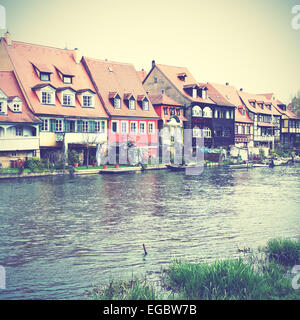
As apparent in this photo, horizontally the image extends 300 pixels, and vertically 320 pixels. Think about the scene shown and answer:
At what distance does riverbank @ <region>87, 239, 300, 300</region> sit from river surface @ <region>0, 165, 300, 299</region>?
1018 mm

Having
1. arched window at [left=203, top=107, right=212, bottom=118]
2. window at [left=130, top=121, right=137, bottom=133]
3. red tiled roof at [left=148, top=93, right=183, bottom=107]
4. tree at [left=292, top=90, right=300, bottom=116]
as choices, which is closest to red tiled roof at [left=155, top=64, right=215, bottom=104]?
arched window at [left=203, top=107, right=212, bottom=118]

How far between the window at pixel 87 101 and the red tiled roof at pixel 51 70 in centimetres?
64


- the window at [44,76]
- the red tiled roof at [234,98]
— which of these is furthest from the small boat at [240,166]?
the window at [44,76]

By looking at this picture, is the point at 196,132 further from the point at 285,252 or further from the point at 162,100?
the point at 285,252

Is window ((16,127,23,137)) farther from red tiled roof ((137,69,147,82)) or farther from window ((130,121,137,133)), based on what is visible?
red tiled roof ((137,69,147,82))

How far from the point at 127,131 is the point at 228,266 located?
46.0 m

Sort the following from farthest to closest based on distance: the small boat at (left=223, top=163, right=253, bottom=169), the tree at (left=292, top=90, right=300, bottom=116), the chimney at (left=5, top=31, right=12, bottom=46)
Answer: the tree at (left=292, top=90, right=300, bottom=116)
the small boat at (left=223, top=163, right=253, bottom=169)
the chimney at (left=5, top=31, right=12, bottom=46)

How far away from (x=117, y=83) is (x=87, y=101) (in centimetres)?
769

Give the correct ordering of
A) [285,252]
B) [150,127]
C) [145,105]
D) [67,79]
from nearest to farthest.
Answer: [285,252]
[67,79]
[145,105]
[150,127]

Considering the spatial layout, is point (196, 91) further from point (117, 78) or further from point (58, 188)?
point (58, 188)

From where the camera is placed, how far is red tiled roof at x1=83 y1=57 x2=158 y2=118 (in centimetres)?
5538

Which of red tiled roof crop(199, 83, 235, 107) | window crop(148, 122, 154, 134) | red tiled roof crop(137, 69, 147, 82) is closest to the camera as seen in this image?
window crop(148, 122, 154, 134)

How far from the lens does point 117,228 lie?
18.6 m

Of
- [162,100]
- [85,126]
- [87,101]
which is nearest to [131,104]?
[162,100]
